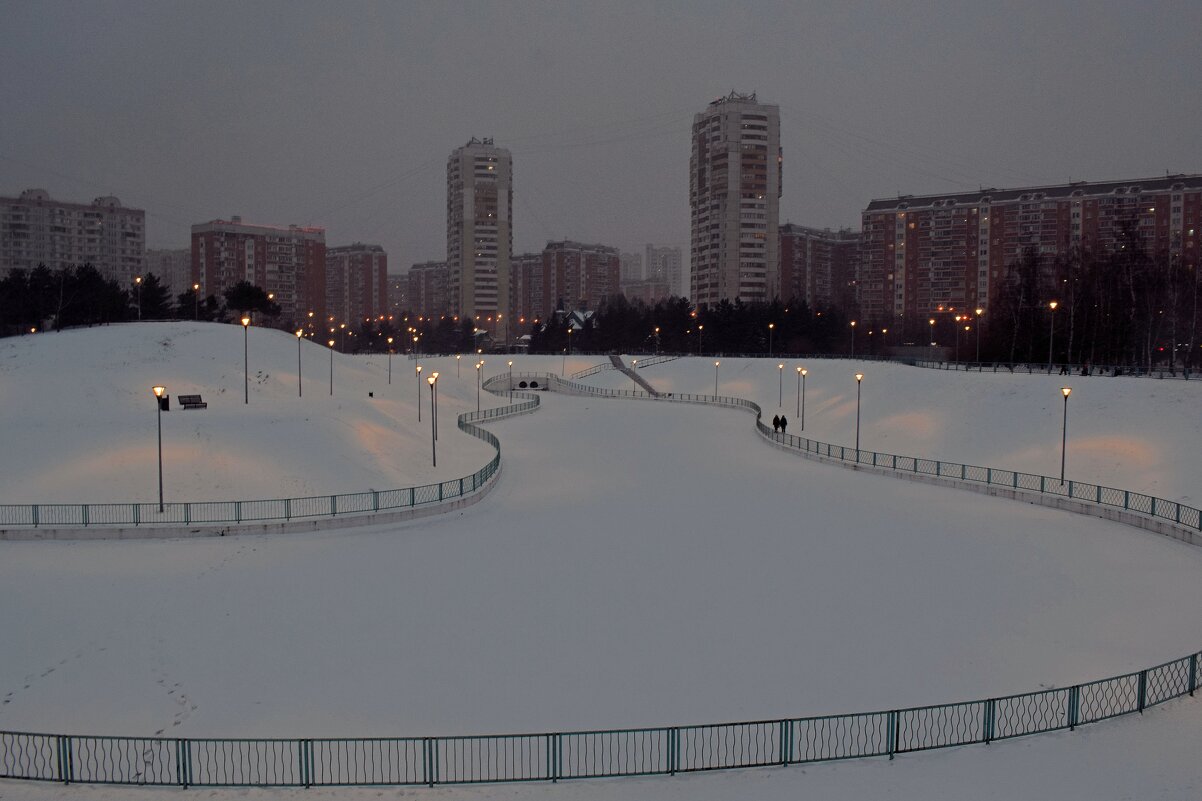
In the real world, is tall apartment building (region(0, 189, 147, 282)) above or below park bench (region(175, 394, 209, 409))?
above

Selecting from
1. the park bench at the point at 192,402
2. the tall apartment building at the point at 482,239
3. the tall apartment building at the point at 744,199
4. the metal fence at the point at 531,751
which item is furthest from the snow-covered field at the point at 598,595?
the tall apartment building at the point at 482,239

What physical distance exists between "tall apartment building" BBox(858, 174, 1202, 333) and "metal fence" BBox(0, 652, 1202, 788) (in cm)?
12290

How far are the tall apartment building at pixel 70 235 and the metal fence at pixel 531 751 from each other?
156m

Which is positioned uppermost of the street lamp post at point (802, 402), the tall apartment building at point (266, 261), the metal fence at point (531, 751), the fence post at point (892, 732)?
the tall apartment building at point (266, 261)

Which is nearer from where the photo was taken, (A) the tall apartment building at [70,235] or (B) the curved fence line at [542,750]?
(B) the curved fence line at [542,750]

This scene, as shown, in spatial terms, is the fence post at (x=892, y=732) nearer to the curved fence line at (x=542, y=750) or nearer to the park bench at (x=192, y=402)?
the curved fence line at (x=542, y=750)

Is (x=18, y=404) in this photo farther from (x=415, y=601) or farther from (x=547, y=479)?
(x=415, y=601)

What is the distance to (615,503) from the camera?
33.9m

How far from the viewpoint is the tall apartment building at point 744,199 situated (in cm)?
14975

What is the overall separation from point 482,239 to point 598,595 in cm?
17299

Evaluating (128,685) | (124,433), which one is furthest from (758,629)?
(124,433)

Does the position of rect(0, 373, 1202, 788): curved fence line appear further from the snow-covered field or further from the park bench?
the park bench

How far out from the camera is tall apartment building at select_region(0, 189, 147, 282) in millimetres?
152125

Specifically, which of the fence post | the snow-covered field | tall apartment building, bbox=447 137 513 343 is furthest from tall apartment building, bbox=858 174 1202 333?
the fence post
